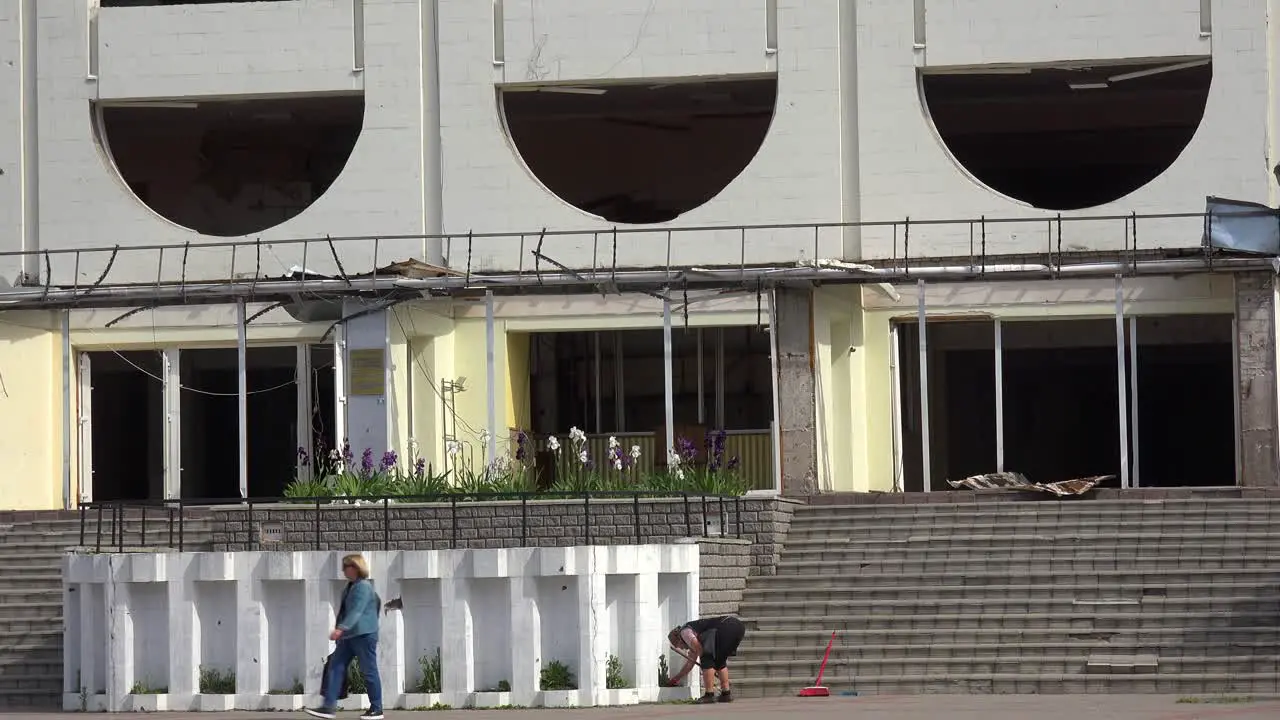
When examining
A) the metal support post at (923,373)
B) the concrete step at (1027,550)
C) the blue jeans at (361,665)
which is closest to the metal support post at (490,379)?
the concrete step at (1027,550)

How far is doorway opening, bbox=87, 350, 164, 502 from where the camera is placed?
31844mm

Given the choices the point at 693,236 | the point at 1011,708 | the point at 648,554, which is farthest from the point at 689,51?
the point at 1011,708

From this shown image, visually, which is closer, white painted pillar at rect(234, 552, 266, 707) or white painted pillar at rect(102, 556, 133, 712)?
white painted pillar at rect(234, 552, 266, 707)

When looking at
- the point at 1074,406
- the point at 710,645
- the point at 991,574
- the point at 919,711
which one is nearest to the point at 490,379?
the point at 991,574

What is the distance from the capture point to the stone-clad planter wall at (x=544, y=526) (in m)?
23.3

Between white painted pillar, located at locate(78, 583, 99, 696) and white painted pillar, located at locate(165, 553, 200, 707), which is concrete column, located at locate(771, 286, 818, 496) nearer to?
white painted pillar, located at locate(165, 553, 200, 707)

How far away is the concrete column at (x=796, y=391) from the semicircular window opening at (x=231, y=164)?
31.2ft

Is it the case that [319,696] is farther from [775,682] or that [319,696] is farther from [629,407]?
[629,407]

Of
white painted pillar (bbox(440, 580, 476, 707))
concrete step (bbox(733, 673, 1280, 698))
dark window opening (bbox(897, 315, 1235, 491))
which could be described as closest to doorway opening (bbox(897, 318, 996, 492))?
dark window opening (bbox(897, 315, 1235, 491))

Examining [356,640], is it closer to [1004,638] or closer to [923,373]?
[1004,638]

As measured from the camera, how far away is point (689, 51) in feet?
98.2

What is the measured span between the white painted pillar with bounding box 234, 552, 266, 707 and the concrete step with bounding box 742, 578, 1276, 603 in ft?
18.0

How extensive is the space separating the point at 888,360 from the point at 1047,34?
16.6ft

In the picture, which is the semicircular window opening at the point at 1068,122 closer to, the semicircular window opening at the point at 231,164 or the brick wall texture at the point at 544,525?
the brick wall texture at the point at 544,525
